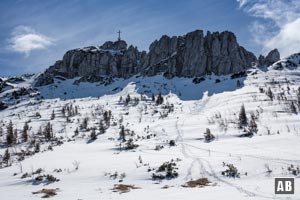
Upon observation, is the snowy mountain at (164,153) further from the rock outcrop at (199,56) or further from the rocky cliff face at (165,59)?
the rocky cliff face at (165,59)

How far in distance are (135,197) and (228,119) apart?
19.8 metres

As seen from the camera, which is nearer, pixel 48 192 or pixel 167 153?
pixel 48 192

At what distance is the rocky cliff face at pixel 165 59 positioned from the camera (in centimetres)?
7000

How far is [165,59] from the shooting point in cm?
7744

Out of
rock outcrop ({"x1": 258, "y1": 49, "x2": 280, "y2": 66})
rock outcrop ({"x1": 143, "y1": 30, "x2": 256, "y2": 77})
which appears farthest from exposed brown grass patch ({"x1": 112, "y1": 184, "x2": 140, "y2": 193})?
rock outcrop ({"x1": 258, "y1": 49, "x2": 280, "y2": 66})

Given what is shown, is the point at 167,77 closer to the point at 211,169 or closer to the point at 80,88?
the point at 80,88

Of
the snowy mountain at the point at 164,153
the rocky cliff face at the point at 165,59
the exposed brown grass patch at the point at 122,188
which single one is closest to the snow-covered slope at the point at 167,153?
the snowy mountain at the point at 164,153

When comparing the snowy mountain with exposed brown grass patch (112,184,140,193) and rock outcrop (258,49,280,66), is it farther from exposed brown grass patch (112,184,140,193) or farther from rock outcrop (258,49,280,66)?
rock outcrop (258,49,280,66)

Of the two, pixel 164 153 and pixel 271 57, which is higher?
pixel 271 57

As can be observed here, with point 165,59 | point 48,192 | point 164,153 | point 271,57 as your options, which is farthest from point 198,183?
point 271,57

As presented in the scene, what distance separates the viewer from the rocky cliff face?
70.0 meters

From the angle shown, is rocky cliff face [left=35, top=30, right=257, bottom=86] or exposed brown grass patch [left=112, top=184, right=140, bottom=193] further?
rocky cliff face [left=35, top=30, right=257, bottom=86]

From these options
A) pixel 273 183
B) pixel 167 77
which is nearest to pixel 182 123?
pixel 273 183

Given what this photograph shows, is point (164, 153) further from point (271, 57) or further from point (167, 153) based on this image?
point (271, 57)
